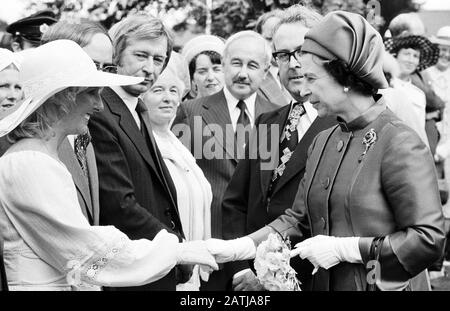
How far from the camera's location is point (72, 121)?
491cm

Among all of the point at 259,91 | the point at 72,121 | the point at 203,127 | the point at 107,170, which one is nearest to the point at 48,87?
the point at 72,121

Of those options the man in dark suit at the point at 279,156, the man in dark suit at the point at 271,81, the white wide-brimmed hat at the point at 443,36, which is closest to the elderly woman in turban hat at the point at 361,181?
the man in dark suit at the point at 279,156

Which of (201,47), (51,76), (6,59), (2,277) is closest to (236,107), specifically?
(201,47)

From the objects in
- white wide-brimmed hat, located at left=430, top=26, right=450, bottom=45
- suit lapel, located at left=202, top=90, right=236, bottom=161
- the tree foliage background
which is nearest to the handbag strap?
suit lapel, located at left=202, top=90, right=236, bottom=161

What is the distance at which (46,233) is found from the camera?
15.1 ft

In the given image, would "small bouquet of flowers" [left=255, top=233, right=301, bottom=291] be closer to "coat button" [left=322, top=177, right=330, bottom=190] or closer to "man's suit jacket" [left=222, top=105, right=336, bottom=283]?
"coat button" [left=322, top=177, right=330, bottom=190]

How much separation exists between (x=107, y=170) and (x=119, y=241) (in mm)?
1243

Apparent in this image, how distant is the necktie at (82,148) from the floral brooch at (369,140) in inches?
64.4

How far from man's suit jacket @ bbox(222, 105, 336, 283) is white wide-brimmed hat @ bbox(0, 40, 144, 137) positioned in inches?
62.9

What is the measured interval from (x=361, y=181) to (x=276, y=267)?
0.58 metres

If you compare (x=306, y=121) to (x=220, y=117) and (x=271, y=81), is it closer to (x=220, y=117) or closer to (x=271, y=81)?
(x=220, y=117)

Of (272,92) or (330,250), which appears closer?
(330,250)

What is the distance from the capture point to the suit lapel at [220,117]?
7742mm

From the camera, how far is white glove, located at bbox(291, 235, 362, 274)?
16.1 feet
